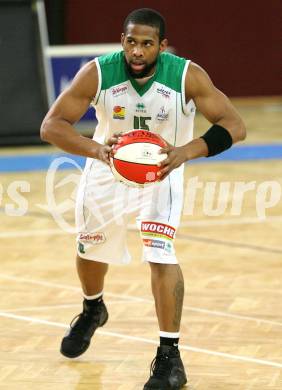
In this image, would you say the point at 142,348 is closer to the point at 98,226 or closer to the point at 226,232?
the point at 98,226

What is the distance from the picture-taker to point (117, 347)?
6.20 m

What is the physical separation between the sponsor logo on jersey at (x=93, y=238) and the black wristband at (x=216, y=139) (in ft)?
2.81

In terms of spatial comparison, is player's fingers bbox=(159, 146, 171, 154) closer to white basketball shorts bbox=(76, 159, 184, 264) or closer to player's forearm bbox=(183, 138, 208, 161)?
player's forearm bbox=(183, 138, 208, 161)

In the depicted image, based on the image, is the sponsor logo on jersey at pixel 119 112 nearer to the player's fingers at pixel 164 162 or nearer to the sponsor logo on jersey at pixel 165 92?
the sponsor logo on jersey at pixel 165 92

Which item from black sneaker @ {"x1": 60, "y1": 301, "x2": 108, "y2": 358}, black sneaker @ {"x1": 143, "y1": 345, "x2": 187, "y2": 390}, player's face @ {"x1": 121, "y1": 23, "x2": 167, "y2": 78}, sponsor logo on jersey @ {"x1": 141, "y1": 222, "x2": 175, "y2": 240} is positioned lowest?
black sneaker @ {"x1": 60, "y1": 301, "x2": 108, "y2": 358}

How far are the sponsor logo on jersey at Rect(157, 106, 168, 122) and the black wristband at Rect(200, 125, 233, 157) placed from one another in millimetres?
284

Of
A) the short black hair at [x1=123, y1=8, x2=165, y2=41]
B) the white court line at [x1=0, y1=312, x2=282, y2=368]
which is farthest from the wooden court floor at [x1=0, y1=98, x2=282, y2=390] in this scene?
the short black hair at [x1=123, y1=8, x2=165, y2=41]

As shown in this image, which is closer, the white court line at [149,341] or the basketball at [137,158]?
the basketball at [137,158]

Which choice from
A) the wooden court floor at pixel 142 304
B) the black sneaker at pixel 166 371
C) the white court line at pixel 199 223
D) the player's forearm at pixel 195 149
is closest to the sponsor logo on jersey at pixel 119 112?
the player's forearm at pixel 195 149

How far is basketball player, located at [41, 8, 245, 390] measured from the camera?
537 cm

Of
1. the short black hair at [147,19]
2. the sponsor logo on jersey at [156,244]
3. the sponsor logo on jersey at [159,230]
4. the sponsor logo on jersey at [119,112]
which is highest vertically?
the short black hair at [147,19]

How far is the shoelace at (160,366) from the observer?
Answer: 5387 millimetres

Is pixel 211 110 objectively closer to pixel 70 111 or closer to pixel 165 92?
pixel 165 92

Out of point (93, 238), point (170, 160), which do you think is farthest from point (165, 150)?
point (93, 238)
